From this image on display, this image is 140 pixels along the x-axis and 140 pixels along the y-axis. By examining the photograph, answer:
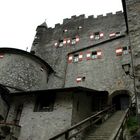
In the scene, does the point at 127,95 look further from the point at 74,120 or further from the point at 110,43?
the point at 74,120

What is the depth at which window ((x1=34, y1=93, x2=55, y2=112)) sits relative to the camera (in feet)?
42.1

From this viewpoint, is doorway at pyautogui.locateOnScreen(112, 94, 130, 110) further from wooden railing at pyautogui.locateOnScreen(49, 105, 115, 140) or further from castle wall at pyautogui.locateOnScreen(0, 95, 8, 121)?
castle wall at pyautogui.locateOnScreen(0, 95, 8, 121)

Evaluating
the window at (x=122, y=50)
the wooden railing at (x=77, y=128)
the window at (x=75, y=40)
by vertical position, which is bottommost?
the wooden railing at (x=77, y=128)

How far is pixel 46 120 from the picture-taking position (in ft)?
39.8

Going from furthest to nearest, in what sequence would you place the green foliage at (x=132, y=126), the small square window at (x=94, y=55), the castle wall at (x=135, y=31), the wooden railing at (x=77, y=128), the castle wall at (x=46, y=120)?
the small square window at (x=94, y=55)
the castle wall at (x=46, y=120)
the castle wall at (x=135, y=31)
the green foliage at (x=132, y=126)
the wooden railing at (x=77, y=128)

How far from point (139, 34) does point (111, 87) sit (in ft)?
26.4

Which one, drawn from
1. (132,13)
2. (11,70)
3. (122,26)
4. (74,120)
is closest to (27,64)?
(11,70)

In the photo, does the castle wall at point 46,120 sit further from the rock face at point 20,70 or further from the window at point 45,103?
the rock face at point 20,70

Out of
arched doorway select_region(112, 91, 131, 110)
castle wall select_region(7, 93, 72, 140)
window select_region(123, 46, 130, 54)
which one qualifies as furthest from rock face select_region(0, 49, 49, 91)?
window select_region(123, 46, 130, 54)

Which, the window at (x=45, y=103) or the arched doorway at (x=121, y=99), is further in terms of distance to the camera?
the arched doorway at (x=121, y=99)

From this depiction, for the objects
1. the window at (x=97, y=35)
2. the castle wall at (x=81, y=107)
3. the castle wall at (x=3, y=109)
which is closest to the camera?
the castle wall at (x=81, y=107)

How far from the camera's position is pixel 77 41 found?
2595cm

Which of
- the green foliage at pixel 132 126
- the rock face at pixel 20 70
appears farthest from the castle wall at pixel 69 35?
the green foliage at pixel 132 126

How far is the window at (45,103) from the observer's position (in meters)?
12.8
